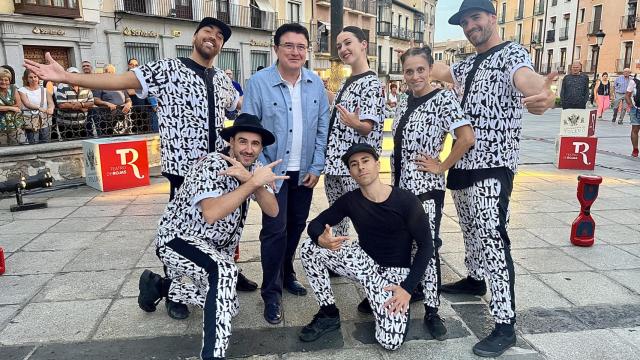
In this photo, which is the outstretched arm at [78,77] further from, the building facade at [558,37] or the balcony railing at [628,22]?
the building facade at [558,37]

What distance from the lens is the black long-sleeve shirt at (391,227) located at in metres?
2.77

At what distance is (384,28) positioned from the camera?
39.9m

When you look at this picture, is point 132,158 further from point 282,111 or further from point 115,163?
point 282,111

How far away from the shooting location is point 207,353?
243 cm

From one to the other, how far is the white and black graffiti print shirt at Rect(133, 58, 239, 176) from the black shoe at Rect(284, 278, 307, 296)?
4.08ft

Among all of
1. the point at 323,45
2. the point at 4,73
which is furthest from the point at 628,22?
the point at 4,73

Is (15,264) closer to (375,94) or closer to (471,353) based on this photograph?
(375,94)

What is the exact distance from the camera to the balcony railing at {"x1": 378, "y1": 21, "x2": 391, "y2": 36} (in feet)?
128

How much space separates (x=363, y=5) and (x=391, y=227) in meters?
34.4

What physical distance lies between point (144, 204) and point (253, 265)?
9.33 ft

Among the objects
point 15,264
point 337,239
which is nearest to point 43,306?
point 15,264

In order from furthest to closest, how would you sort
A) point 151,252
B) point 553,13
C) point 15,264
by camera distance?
point 553,13 → point 151,252 → point 15,264

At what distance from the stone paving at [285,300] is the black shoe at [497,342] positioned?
0.05 meters

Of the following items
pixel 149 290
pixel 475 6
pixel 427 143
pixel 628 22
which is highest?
pixel 628 22
